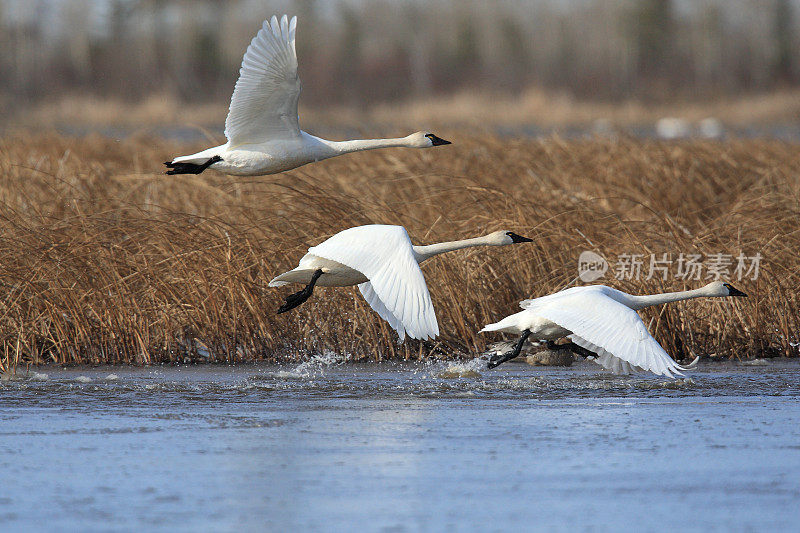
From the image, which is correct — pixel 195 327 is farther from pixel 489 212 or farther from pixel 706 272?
pixel 706 272

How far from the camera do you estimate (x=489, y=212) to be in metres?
11.1

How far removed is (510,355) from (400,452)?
9.34 ft

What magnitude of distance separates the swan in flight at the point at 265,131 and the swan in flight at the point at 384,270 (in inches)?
28.1

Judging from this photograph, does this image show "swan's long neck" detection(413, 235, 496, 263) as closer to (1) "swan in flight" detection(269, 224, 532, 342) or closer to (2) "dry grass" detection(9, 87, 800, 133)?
(1) "swan in flight" detection(269, 224, 532, 342)

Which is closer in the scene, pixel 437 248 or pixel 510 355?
pixel 437 248

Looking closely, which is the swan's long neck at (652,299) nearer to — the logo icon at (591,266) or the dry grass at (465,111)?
the logo icon at (591,266)

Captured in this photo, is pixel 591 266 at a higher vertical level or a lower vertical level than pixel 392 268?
higher

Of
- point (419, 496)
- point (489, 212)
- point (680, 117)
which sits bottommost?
point (419, 496)

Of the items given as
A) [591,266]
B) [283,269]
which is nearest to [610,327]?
[591,266]

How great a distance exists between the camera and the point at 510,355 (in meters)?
8.78

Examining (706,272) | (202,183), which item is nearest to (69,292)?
(202,183)

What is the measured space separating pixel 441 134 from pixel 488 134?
135cm

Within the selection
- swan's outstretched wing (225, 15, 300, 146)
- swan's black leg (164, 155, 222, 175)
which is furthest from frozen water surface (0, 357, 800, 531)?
swan's outstretched wing (225, 15, 300, 146)

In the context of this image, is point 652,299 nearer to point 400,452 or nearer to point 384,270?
point 384,270
